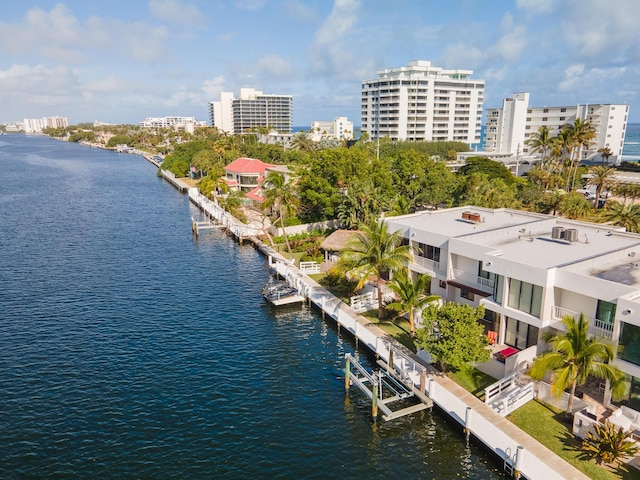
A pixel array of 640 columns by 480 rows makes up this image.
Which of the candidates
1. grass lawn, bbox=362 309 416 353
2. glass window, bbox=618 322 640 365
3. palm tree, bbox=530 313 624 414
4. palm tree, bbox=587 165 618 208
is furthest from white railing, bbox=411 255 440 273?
palm tree, bbox=587 165 618 208

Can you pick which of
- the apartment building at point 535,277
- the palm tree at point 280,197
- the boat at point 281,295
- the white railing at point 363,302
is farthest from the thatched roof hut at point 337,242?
the white railing at point 363,302

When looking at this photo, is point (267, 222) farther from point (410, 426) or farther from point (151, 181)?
point (151, 181)

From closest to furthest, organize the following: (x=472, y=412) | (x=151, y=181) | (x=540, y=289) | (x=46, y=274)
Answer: (x=472, y=412) → (x=540, y=289) → (x=46, y=274) → (x=151, y=181)

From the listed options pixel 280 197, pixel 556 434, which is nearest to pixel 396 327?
pixel 556 434

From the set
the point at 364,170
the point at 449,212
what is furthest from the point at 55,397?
the point at 364,170

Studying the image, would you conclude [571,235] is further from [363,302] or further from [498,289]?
[363,302]

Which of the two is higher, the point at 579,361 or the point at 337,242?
the point at 579,361
